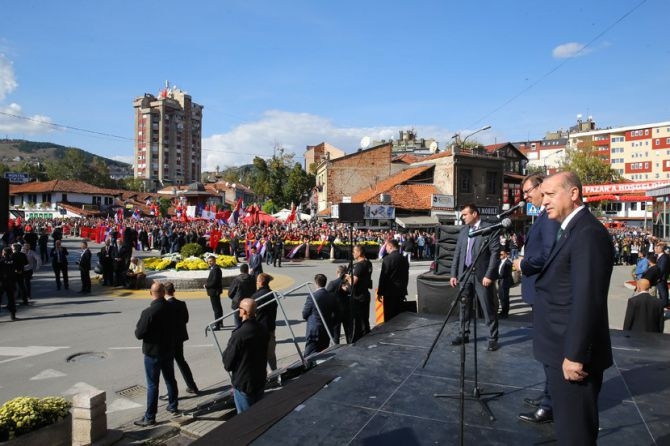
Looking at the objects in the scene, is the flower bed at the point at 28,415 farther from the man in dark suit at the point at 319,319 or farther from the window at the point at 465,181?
the window at the point at 465,181

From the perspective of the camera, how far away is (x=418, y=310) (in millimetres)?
9273

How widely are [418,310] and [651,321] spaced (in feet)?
A: 13.0

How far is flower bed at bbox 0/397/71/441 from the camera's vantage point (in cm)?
446

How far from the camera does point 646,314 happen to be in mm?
7738

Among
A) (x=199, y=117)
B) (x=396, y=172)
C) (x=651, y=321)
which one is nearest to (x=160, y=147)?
(x=199, y=117)

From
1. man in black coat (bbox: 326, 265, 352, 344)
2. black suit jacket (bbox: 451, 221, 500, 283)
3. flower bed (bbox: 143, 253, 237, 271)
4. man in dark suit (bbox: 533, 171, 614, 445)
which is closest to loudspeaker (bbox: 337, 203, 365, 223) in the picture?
man in black coat (bbox: 326, 265, 352, 344)

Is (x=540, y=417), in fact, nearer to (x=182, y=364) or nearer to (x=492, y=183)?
(x=182, y=364)

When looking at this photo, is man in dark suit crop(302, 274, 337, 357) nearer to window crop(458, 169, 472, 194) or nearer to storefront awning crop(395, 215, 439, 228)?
storefront awning crop(395, 215, 439, 228)

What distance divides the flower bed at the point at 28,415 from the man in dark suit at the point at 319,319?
3622 millimetres

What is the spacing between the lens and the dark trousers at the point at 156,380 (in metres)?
6.18

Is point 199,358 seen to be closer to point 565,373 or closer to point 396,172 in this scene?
point 565,373

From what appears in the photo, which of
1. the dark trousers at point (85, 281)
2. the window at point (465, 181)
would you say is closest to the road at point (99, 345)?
the dark trousers at point (85, 281)

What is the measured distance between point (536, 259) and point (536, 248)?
454 millimetres

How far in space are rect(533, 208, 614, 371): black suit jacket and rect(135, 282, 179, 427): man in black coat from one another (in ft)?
17.1
